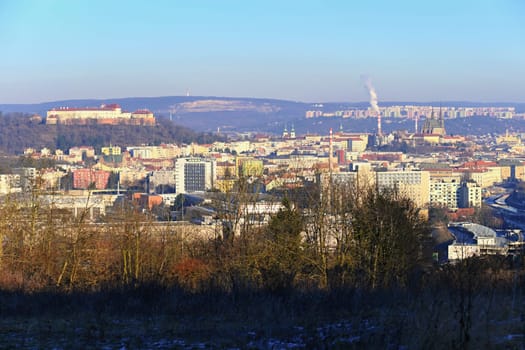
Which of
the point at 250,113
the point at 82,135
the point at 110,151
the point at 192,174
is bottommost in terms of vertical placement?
the point at 192,174

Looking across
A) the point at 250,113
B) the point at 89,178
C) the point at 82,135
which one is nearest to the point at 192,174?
the point at 89,178

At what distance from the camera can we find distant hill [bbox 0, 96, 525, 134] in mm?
95562

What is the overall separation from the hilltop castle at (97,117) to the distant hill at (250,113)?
84.9 feet

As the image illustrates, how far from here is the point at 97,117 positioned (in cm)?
7194

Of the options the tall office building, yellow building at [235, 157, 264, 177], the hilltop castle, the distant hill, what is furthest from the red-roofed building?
the distant hill

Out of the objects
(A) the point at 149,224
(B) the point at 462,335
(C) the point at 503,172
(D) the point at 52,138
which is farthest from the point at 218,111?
(B) the point at 462,335

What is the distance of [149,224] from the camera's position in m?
10.4

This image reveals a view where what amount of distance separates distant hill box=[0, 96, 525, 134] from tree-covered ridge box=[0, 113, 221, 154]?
102 ft

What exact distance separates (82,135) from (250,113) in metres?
62.1

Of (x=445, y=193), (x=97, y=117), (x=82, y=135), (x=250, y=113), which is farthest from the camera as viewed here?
(x=250, y=113)

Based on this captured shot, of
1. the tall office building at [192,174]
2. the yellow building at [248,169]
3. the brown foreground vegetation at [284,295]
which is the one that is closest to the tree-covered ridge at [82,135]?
the tall office building at [192,174]

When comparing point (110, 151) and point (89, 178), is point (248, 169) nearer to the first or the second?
point (89, 178)

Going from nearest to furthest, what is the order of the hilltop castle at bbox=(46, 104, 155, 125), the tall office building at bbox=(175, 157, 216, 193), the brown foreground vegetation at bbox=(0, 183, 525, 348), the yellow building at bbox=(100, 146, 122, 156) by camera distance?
1. the brown foreground vegetation at bbox=(0, 183, 525, 348)
2. the tall office building at bbox=(175, 157, 216, 193)
3. the yellow building at bbox=(100, 146, 122, 156)
4. the hilltop castle at bbox=(46, 104, 155, 125)

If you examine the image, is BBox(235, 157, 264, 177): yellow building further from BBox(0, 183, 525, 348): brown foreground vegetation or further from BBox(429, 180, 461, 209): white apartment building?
BBox(429, 180, 461, 209): white apartment building
